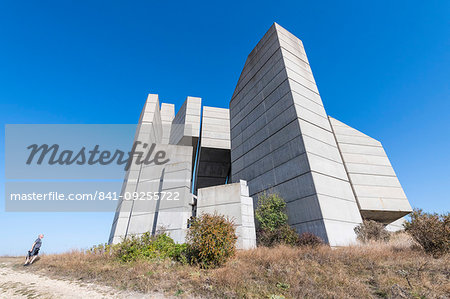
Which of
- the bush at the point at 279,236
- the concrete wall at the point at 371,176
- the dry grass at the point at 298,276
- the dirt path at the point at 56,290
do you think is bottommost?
the dirt path at the point at 56,290

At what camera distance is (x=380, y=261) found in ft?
21.7

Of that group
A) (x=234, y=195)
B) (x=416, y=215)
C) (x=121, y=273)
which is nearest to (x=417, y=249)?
(x=416, y=215)

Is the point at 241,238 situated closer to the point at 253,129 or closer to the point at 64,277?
the point at 64,277

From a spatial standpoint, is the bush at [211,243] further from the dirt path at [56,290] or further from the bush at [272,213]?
the bush at [272,213]

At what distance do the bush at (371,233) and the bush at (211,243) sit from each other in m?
8.41

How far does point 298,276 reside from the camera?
18.9 feet

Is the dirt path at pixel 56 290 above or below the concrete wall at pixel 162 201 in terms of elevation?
below

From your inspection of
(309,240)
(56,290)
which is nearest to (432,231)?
(309,240)

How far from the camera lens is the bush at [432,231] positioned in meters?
6.92

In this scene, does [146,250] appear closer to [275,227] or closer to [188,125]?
[275,227]

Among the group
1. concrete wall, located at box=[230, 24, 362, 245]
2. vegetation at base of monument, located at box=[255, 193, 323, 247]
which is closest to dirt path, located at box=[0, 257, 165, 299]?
vegetation at base of monument, located at box=[255, 193, 323, 247]

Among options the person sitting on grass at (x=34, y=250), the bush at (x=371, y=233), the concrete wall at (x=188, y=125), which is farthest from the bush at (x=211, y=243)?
the concrete wall at (x=188, y=125)

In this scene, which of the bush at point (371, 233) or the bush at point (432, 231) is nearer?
the bush at point (432, 231)

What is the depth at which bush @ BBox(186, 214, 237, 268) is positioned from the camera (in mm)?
7594
